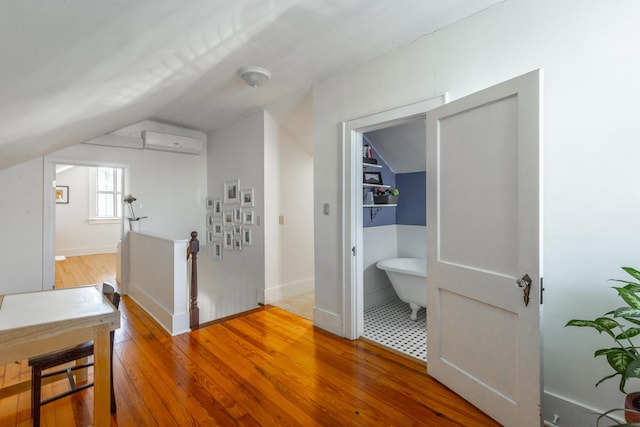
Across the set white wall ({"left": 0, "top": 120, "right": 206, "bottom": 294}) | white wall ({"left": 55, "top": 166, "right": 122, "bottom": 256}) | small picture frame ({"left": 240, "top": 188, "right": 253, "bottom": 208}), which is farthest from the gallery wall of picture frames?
white wall ({"left": 55, "top": 166, "right": 122, "bottom": 256})

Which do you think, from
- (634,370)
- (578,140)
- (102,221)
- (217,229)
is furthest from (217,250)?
(102,221)

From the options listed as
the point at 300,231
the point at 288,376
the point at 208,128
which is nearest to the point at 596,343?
the point at 288,376

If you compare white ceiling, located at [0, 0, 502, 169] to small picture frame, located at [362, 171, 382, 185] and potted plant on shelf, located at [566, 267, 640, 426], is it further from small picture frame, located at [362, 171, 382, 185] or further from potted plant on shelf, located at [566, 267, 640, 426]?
potted plant on shelf, located at [566, 267, 640, 426]

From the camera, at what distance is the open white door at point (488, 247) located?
142 cm

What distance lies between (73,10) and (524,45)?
211cm

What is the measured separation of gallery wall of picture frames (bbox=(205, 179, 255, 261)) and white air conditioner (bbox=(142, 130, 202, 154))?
2.73ft

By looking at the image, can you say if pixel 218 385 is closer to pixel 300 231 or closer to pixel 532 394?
pixel 532 394

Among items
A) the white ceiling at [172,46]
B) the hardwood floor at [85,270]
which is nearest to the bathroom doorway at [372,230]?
the white ceiling at [172,46]

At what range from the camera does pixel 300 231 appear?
Result: 4.06 metres

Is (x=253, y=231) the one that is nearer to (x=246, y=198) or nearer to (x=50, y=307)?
(x=246, y=198)

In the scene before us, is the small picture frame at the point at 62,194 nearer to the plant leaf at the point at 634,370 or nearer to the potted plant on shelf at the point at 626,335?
the potted plant on shelf at the point at 626,335

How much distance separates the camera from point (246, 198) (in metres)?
3.92

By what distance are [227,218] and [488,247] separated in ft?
11.6

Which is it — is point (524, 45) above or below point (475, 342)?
above
